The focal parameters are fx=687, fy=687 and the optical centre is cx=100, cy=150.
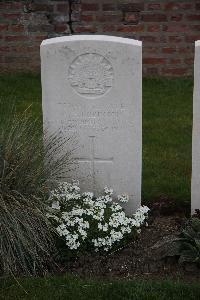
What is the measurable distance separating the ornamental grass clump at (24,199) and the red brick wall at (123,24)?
5158mm

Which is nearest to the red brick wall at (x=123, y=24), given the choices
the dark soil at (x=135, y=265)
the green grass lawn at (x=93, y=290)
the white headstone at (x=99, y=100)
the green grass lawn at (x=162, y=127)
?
the green grass lawn at (x=162, y=127)

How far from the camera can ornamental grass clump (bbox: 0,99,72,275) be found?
4734 mm

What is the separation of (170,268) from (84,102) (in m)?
1.46

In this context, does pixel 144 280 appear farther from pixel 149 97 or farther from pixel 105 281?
pixel 149 97

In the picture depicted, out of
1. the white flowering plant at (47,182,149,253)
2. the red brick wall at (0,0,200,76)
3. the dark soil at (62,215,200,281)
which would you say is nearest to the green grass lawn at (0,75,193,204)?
the red brick wall at (0,0,200,76)

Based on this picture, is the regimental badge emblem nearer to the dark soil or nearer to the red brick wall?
the dark soil

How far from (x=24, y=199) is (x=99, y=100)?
108 centimetres

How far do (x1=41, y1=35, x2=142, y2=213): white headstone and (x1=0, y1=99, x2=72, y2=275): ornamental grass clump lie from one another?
0.95ft

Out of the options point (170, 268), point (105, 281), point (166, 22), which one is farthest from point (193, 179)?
point (166, 22)

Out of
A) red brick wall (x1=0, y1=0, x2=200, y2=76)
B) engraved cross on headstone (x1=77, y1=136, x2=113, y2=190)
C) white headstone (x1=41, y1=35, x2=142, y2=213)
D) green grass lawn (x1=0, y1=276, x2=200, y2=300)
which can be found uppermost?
red brick wall (x1=0, y1=0, x2=200, y2=76)

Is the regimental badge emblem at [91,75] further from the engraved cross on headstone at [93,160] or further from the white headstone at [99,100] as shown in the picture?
the engraved cross on headstone at [93,160]

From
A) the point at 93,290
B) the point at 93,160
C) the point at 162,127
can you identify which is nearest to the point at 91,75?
the point at 93,160

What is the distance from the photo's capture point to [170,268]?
4934 millimetres

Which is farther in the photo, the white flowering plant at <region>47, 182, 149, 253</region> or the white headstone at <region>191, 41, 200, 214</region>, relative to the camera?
the white headstone at <region>191, 41, 200, 214</region>
